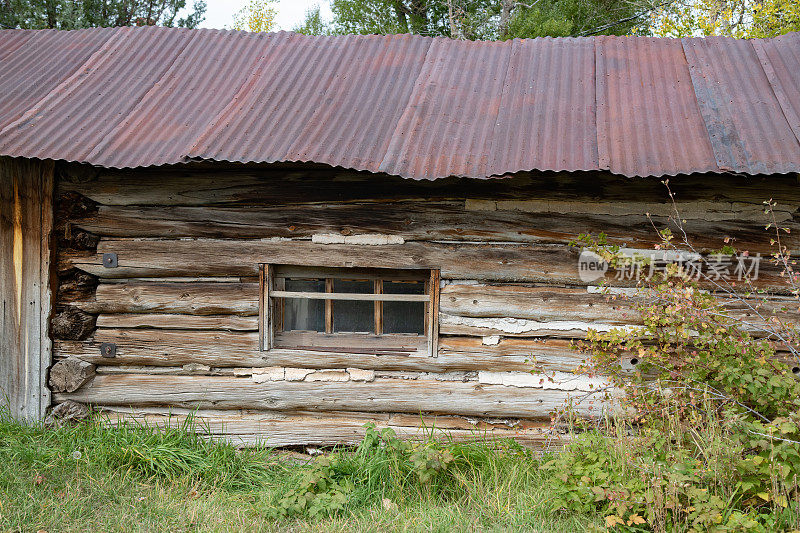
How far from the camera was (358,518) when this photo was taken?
402 centimetres

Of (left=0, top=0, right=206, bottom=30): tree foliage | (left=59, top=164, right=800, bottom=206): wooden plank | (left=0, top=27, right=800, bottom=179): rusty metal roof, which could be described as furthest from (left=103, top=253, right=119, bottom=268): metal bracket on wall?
(left=0, top=0, right=206, bottom=30): tree foliage

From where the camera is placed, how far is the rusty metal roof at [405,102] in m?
4.29

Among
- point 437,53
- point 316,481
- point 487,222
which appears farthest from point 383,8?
point 316,481

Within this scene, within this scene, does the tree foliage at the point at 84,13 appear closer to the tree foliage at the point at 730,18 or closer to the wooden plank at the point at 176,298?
the wooden plank at the point at 176,298

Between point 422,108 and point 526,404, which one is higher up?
point 422,108

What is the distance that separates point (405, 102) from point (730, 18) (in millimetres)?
11222

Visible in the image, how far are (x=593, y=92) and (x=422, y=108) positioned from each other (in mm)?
1471

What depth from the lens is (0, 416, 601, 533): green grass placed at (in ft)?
12.8

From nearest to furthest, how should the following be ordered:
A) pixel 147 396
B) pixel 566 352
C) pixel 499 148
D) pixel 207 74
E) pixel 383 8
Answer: pixel 499 148
pixel 566 352
pixel 147 396
pixel 207 74
pixel 383 8

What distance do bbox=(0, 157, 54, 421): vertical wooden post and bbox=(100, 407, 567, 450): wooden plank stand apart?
0.70 meters

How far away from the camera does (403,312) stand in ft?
16.9

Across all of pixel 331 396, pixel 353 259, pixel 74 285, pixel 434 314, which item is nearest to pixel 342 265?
pixel 353 259

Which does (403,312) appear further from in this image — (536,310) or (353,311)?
(536,310)

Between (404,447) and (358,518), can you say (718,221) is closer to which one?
(404,447)
